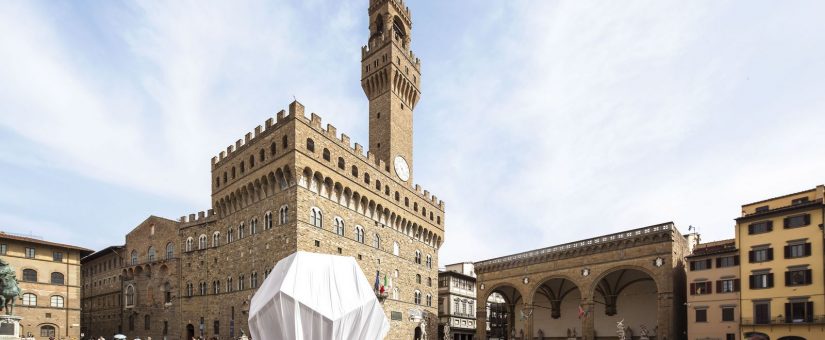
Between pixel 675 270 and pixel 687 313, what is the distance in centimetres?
383

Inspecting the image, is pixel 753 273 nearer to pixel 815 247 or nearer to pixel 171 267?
pixel 815 247

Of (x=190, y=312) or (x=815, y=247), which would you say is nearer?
(x=815, y=247)

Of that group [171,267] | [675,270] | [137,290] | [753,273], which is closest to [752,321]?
[753,273]

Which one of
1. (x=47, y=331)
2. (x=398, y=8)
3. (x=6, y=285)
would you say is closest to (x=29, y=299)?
(x=47, y=331)

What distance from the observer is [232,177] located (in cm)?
4297

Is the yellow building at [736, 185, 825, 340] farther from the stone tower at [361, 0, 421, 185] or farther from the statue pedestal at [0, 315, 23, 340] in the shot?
the statue pedestal at [0, 315, 23, 340]

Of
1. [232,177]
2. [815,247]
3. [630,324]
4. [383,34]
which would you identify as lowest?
[630,324]

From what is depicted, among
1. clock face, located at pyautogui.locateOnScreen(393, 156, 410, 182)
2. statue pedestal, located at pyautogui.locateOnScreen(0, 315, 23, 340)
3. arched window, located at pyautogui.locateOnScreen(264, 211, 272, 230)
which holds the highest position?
clock face, located at pyautogui.locateOnScreen(393, 156, 410, 182)

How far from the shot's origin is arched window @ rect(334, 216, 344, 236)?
39906 mm

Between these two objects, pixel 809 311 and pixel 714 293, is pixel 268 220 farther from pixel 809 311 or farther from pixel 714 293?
pixel 809 311

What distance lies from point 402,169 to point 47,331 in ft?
120

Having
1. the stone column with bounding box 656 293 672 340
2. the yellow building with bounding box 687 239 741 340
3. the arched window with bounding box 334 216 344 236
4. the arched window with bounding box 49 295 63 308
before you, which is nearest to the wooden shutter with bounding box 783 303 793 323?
the yellow building with bounding box 687 239 741 340

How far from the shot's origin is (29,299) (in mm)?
46219

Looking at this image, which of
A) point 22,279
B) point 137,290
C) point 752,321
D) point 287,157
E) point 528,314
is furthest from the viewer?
point 528,314
